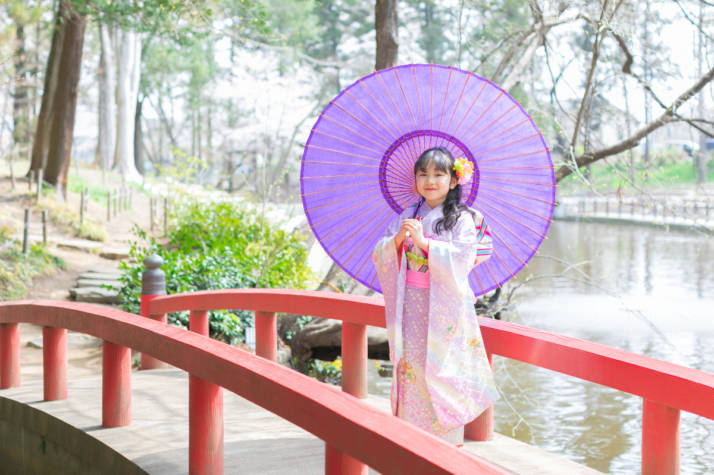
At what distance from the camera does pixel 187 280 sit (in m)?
7.37

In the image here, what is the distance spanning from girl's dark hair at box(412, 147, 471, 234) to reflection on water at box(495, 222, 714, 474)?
10.2ft

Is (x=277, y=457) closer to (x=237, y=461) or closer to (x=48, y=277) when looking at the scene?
(x=237, y=461)

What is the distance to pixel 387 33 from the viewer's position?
272 inches

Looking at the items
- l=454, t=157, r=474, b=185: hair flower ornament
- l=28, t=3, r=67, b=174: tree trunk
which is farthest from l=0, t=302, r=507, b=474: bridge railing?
l=28, t=3, r=67, b=174: tree trunk

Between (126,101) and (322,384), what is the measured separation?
22.9m

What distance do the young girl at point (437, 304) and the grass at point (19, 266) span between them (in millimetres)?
7620

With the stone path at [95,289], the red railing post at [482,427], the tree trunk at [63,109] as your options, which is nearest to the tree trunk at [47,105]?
the tree trunk at [63,109]

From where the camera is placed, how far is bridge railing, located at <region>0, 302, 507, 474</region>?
5.97ft

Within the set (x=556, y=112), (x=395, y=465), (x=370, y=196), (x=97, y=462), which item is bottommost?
(x=97, y=462)

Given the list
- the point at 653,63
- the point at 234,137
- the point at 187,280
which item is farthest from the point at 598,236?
the point at 187,280

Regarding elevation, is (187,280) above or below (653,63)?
below

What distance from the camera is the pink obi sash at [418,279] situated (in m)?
2.91

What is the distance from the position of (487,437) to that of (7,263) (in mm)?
8472

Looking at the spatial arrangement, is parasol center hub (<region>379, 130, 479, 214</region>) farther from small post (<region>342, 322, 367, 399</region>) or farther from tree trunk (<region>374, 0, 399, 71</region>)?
tree trunk (<region>374, 0, 399, 71</region>)
